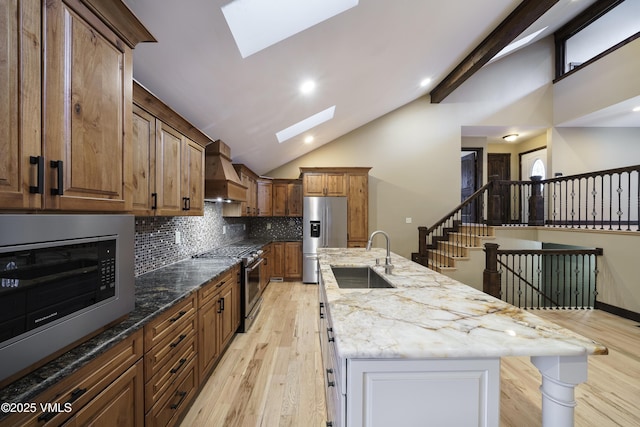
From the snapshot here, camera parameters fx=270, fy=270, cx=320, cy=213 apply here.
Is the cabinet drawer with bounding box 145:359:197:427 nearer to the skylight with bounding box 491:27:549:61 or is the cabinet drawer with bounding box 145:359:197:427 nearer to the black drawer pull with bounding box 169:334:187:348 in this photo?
the black drawer pull with bounding box 169:334:187:348

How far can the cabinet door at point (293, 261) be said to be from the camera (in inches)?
215

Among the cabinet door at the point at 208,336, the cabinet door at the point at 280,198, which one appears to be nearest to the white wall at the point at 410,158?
the cabinet door at the point at 280,198

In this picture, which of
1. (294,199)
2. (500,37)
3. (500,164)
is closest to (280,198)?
(294,199)

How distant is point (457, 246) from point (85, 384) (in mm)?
5281

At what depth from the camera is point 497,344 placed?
3.14 feet

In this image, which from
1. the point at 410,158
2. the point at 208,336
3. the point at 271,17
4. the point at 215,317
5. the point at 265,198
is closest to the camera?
the point at 271,17

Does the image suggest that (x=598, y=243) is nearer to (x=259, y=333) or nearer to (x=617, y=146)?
(x=617, y=146)

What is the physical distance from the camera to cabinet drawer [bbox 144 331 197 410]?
4.46 ft

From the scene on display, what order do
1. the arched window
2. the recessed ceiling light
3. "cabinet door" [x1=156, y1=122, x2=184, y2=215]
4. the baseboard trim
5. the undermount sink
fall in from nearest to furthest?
"cabinet door" [x1=156, y1=122, x2=184, y2=215]
the undermount sink
the recessed ceiling light
the baseboard trim
the arched window

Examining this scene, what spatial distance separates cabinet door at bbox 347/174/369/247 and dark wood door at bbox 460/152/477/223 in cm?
271

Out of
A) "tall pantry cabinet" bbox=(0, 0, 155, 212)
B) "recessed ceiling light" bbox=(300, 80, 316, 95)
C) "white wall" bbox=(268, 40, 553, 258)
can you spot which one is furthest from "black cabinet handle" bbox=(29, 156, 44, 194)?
"white wall" bbox=(268, 40, 553, 258)

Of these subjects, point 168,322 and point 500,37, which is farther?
point 500,37

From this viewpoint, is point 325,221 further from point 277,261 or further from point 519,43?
point 519,43

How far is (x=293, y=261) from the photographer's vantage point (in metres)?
5.48
